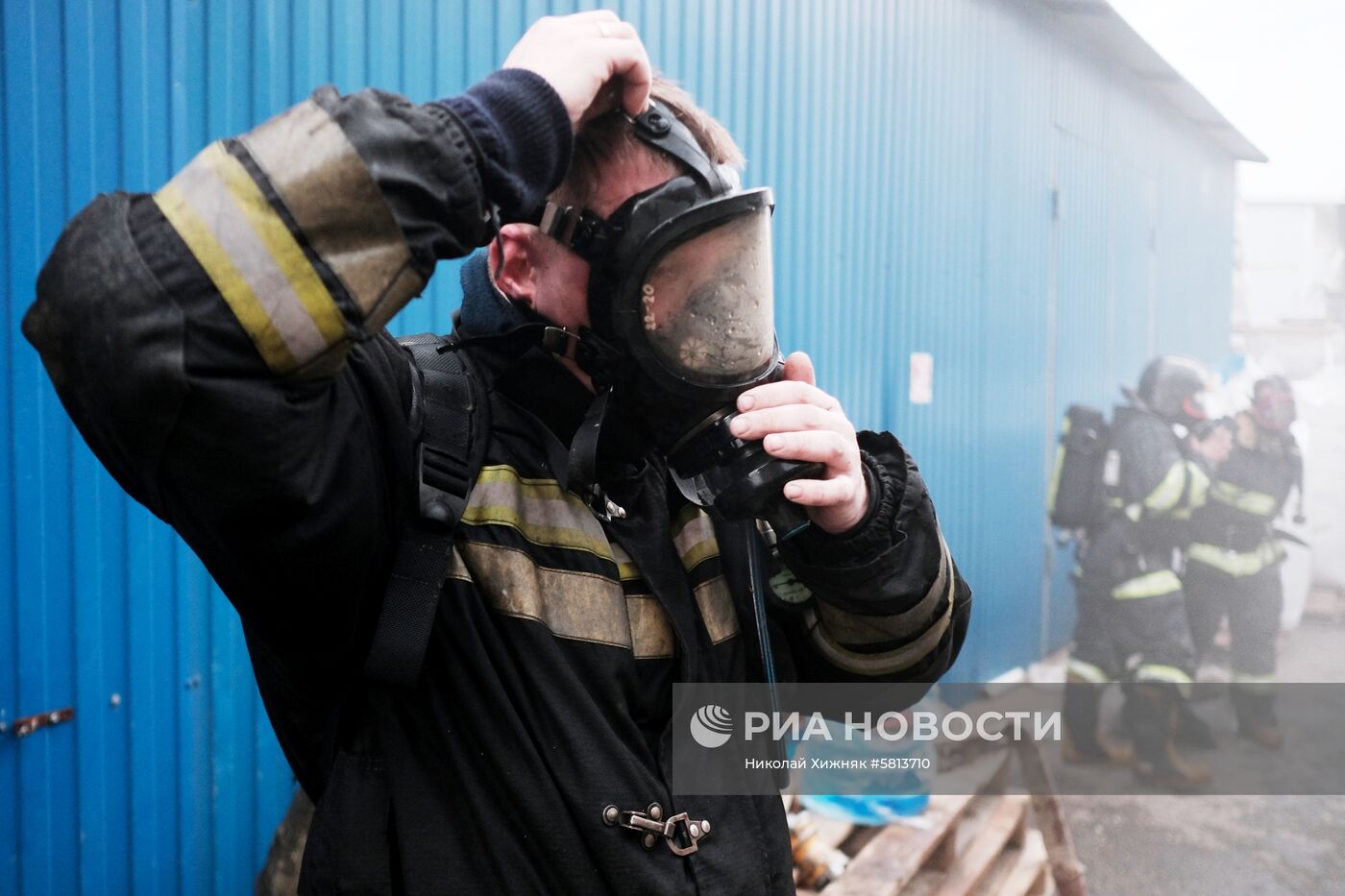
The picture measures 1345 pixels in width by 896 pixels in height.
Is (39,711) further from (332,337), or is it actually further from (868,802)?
(868,802)

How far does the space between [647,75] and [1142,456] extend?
674 cm

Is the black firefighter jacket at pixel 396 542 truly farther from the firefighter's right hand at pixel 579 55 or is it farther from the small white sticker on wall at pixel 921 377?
the small white sticker on wall at pixel 921 377

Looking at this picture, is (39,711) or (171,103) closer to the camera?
(39,711)

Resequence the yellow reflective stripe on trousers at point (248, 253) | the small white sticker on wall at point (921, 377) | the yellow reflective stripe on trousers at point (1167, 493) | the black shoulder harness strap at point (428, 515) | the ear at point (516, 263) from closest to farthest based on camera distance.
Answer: the yellow reflective stripe on trousers at point (248, 253) < the black shoulder harness strap at point (428, 515) < the ear at point (516, 263) < the small white sticker on wall at point (921, 377) < the yellow reflective stripe on trousers at point (1167, 493)

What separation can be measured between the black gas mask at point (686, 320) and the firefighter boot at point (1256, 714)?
7765 mm

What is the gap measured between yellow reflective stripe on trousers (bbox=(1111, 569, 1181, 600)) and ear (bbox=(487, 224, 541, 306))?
6385mm

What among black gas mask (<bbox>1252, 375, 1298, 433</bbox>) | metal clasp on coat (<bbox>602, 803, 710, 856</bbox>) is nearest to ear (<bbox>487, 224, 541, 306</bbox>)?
metal clasp on coat (<bbox>602, 803, 710, 856</bbox>)

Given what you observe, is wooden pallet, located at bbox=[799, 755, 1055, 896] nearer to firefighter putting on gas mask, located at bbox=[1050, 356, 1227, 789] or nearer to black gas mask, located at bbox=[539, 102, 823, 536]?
black gas mask, located at bbox=[539, 102, 823, 536]

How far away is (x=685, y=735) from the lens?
1453 millimetres

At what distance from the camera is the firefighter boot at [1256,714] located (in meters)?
7.60

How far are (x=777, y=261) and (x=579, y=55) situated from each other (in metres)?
3.93

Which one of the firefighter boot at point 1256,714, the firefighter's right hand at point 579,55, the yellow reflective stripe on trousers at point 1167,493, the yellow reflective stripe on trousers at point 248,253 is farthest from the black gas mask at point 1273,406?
the yellow reflective stripe on trousers at point 248,253

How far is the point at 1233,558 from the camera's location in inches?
303

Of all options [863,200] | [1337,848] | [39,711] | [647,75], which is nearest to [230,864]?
[39,711]
